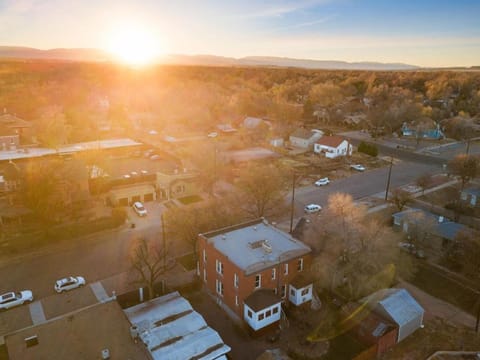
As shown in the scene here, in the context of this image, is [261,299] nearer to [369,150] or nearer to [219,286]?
[219,286]

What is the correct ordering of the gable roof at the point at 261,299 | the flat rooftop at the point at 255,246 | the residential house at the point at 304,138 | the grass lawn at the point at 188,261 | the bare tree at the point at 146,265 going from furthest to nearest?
the residential house at the point at 304,138 → the grass lawn at the point at 188,261 → the bare tree at the point at 146,265 → the flat rooftop at the point at 255,246 → the gable roof at the point at 261,299

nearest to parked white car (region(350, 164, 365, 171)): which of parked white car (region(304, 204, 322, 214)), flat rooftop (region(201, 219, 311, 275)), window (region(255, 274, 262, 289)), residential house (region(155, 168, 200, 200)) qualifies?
parked white car (region(304, 204, 322, 214))

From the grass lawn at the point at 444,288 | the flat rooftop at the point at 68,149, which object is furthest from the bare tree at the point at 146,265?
the flat rooftop at the point at 68,149

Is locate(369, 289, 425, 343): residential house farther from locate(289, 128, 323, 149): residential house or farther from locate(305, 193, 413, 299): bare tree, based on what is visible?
locate(289, 128, 323, 149): residential house

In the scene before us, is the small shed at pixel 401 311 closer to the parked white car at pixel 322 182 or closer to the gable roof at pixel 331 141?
the parked white car at pixel 322 182

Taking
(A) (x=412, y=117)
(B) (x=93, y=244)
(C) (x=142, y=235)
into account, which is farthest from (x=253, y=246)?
(A) (x=412, y=117)

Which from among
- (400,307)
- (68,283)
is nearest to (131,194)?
(68,283)
